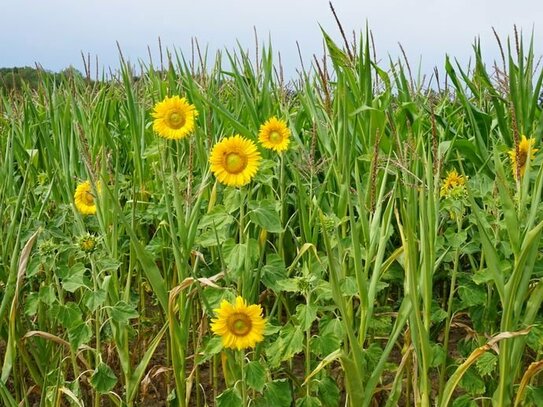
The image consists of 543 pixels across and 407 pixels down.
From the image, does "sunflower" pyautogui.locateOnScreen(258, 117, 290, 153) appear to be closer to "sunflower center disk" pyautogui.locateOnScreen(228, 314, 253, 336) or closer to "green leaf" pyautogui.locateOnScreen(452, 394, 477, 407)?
"sunflower center disk" pyautogui.locateOnScreen(228, 314, 253, 336)

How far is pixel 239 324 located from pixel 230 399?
0.47ft

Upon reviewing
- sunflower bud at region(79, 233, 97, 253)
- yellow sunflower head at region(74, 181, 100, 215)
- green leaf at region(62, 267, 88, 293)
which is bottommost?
green leaf at region(62, 267, 88, 293)

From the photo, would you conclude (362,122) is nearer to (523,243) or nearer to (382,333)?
(382,333)

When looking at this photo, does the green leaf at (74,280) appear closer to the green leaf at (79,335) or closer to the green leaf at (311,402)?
the green leaf at (79,335)

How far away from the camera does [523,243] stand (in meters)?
1.09

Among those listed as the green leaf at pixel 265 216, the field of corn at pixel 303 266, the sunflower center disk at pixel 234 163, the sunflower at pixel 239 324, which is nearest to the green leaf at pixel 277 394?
the field of corn at pixel 303 266

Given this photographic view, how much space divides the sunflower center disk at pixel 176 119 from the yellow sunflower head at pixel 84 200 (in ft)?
0.71

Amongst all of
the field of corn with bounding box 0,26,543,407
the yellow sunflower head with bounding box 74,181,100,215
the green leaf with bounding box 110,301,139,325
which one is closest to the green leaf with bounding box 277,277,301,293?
the field of corn with bounding box 0,26,543,407

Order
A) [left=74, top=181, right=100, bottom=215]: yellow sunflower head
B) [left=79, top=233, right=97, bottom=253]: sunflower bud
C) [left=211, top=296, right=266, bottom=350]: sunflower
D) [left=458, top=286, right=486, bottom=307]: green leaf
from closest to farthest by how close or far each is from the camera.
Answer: [left=211, top=296, right=266, bottom=350]: sunflower, [left=458, top=286, right=486, bottom=307]: green leaf, [left=79, top=233, right=97, bottom=253]: sunflower bud, [left=74, top=181, right=100, bottom=215]: yellow sunflower head

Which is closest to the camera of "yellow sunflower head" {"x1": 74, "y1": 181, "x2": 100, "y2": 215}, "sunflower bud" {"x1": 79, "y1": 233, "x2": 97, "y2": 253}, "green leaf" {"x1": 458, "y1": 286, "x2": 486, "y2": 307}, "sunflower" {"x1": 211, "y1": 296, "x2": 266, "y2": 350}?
"sunflower" {"x1": 211, "y1": 296, "x2": 266, "y2": 350}

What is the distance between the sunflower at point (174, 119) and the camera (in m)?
1.45

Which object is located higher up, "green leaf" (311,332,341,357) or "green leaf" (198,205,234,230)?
"green leaf" (198,205,234,230)

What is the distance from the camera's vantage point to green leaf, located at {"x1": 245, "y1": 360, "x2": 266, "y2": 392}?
1.17 metres

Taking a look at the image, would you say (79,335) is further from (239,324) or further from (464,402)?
(464,402)
